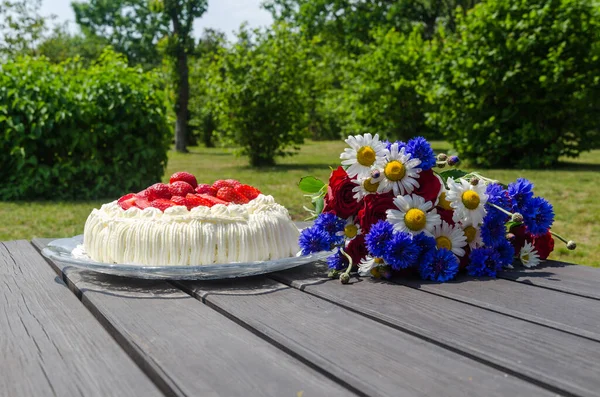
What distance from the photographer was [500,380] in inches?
36.9

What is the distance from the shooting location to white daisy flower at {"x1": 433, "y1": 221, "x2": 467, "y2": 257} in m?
1.63

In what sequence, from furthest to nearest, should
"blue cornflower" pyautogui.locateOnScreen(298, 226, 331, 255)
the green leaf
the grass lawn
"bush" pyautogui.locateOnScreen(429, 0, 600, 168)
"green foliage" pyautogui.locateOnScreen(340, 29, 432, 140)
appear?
"green foliage" pyautogui.locateOnScreen(340, 29, 432, 140), "bush" pyautogui.locateOnScreen(429, 0, 600, 168), the grass lawn, the green leaf, "blue cornflower" pyautogui.locateOnScreen(298, 226, 331, 255)

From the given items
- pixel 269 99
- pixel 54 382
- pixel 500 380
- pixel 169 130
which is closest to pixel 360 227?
pixel 500 380

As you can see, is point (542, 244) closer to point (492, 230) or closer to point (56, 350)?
point (492, 230)

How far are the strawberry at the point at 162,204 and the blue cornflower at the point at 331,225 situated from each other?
1.33ft

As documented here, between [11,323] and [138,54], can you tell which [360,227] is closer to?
[11,323]

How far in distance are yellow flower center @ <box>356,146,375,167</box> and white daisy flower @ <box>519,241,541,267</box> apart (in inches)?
21.4

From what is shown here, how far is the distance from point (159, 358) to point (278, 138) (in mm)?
12352

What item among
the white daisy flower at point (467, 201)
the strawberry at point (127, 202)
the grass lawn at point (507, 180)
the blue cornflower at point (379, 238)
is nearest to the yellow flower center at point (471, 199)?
the white daisy flower at point (467, 201)

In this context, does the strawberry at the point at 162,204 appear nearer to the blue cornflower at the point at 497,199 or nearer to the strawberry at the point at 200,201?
the strawberry at the point at 200,201

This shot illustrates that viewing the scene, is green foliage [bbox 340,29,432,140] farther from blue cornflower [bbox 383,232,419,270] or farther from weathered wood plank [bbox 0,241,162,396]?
weathered wood plank [bbox 0,241,162,396]

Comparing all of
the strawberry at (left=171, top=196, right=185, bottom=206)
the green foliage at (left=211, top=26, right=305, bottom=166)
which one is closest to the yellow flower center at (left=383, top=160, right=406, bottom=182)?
the strawberry at (left=171, top=196, right=185, bottom=206)

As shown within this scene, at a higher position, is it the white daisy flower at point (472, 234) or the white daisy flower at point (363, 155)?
the white daisy flower at point (363, 155)

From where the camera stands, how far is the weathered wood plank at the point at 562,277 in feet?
4.88
